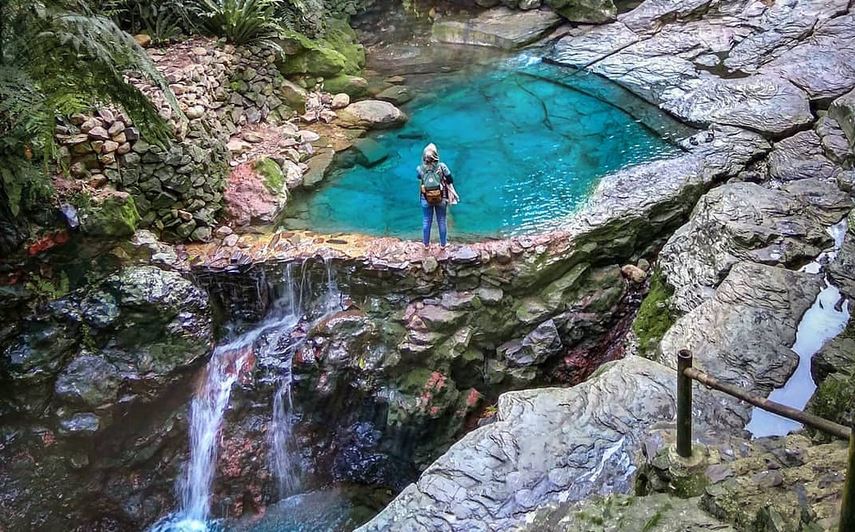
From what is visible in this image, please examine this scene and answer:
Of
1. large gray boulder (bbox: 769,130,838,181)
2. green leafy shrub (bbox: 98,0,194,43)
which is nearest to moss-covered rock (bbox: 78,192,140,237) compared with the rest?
green leafy shrub (bbox: 98,0,194,43)

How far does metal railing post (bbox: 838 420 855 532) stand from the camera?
2.01m

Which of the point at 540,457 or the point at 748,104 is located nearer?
the point at 540,457

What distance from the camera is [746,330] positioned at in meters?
5.05

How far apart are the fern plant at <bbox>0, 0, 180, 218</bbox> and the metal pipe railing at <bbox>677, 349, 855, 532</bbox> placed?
4627 mm

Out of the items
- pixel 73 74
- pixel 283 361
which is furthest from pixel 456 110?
pixel 73 74

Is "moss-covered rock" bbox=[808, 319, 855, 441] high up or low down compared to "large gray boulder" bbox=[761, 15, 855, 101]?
down

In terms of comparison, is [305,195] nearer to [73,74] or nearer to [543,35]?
[73,74]

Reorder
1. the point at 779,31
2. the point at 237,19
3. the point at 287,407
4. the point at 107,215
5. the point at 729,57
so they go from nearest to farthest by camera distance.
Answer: the point at 107,215, the point at 287,407, the point at 237,19, the point at 729,57, the point at 779,31

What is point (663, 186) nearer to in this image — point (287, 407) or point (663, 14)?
point (287, 407)

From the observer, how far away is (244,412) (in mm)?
6520

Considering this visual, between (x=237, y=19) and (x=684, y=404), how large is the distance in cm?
773

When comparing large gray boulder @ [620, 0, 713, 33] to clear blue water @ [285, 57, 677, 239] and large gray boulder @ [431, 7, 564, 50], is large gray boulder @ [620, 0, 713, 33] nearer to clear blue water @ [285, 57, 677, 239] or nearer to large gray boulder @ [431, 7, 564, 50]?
large gray boulder @ [431, 7, 564, 50]

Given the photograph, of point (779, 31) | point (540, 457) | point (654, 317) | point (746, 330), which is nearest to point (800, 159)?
point (654, 317)

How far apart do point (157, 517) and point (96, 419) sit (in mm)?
1132
